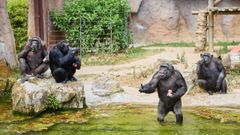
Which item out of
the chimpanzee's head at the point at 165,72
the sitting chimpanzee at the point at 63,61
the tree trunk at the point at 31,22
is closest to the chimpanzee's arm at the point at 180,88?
the chimpanzee's head at the point at 165,72

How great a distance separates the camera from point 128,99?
36.1ft

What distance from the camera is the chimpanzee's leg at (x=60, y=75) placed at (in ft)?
33.4

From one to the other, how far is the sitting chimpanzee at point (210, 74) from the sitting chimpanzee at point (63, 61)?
9.54 feet

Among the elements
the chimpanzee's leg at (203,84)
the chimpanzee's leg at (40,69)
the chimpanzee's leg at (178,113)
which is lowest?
the chimpanzee's leg at (178,113)

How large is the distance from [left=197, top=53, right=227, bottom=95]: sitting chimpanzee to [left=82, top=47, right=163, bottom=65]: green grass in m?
6.54

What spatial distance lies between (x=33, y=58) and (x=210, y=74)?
3.95 m

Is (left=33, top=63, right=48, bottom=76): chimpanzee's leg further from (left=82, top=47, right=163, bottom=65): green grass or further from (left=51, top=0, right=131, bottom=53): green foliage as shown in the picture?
(left=51, top=0, right=131, bottom=53): green foliage

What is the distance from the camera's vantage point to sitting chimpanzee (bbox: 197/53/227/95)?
1138 centimetres

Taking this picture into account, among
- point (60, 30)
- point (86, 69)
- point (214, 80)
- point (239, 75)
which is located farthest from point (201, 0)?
point (214, 80)

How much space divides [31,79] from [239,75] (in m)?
5.83

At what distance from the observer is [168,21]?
24.8 m

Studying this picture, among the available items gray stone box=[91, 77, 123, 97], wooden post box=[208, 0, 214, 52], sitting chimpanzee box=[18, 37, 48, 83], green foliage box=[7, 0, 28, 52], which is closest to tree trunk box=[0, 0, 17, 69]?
gray stone box=[91, 77, 123, 97]

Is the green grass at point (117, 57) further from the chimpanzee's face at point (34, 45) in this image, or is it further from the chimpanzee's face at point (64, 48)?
the chimpanzee's face at point (64, 48)

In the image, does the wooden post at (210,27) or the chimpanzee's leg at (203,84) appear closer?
the chimpanzee's leg at (203,84)
